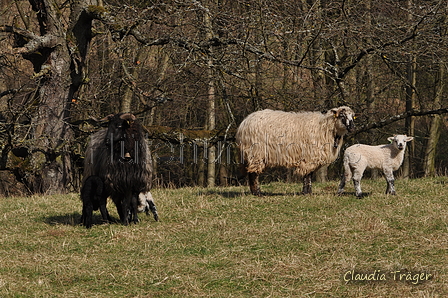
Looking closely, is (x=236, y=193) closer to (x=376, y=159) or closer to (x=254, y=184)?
(x=254, y=184)

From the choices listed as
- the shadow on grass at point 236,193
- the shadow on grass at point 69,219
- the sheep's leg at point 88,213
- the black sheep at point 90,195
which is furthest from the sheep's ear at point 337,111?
the sheep's leg at point 88,213

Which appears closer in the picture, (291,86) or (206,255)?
(206,255)

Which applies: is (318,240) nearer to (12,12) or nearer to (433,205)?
(433,205)

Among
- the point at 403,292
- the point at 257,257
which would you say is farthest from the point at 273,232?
the point at 403,292

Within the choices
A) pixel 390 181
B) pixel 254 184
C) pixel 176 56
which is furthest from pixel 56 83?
pixel 390 181

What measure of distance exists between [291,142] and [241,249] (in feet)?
16.4

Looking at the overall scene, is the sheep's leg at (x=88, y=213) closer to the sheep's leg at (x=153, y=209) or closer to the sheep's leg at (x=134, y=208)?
the sheep's leg at (x=134, y=208)

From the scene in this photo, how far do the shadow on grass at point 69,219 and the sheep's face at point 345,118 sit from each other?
511 cm

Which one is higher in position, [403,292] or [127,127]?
[127,127]

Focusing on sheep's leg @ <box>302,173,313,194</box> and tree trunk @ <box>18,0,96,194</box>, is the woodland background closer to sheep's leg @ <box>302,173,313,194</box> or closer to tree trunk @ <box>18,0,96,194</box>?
tree trunk @ <box>18,0,96,194</box>

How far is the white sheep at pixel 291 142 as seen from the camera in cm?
1277

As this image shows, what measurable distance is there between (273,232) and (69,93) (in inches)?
353

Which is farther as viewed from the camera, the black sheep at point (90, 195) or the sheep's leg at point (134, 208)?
the sheep's leg at point (134, 208)

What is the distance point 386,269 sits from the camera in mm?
6902
